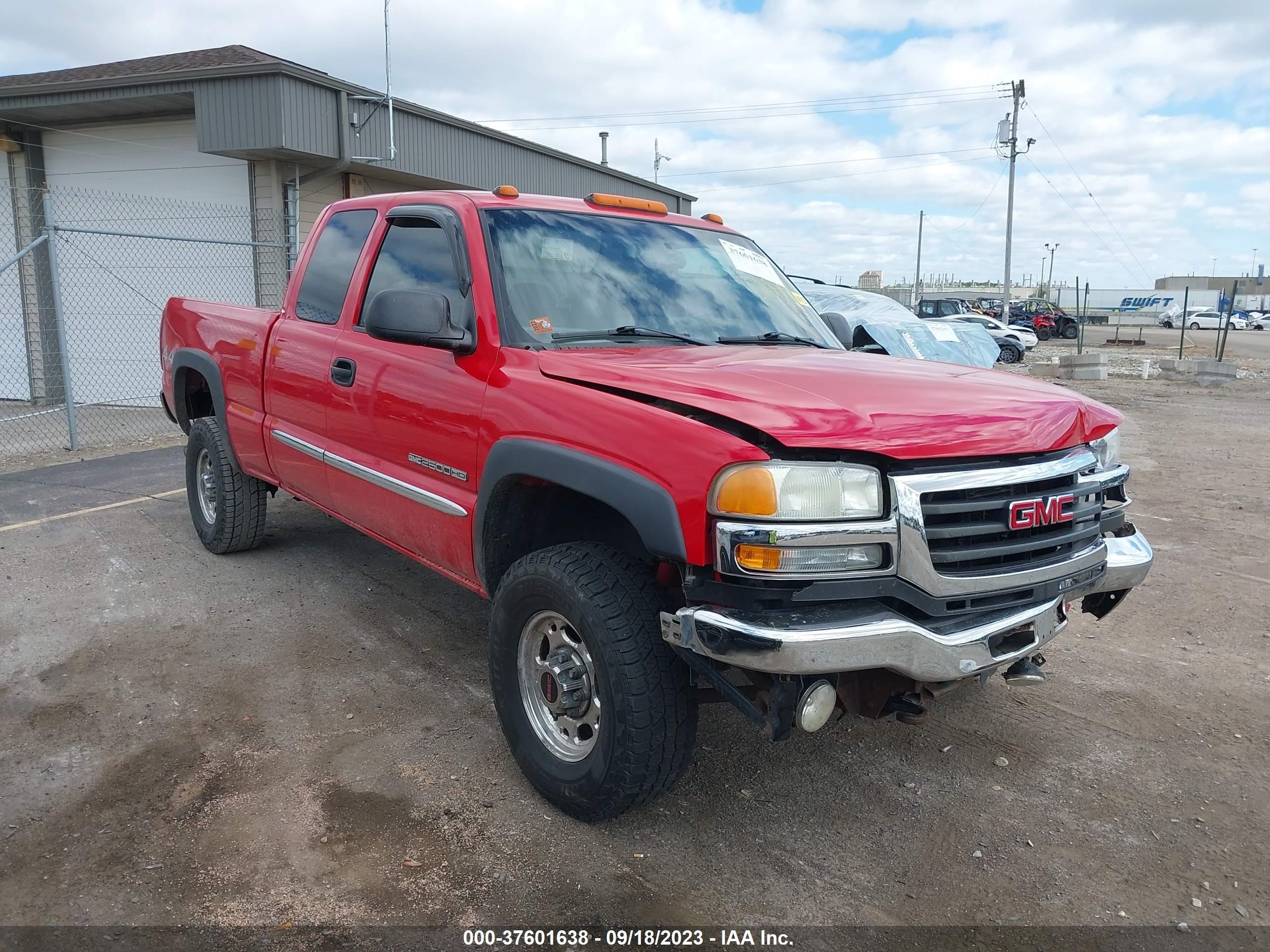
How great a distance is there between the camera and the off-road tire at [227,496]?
220 inches

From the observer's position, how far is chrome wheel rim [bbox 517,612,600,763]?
9.92 ft

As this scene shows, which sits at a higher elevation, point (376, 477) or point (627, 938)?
point (376, 477)

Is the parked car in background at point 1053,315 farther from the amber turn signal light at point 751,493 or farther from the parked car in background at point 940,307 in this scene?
the amber turn signal light at point 751,493

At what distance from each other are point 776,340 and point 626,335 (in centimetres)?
70

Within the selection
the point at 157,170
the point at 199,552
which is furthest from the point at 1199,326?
the point at 199,552

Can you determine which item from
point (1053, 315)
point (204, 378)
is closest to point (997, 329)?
point (1053, 315)

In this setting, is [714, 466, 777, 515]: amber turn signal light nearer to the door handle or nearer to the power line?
the door handle

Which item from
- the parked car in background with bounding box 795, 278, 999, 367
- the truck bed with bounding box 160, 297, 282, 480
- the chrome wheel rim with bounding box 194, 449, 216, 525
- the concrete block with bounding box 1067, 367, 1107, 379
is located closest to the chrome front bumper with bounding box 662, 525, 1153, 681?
the truck bed with bounding box 160, 297, 282, 480

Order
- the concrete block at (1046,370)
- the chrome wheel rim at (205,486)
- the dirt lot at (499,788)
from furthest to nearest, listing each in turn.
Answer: the concrete block at (1046,370) → the chrome wheel rim at (205,486) → the dirt lot at (499,788)

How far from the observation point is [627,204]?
423 cm

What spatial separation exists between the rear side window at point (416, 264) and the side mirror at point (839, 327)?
1.75 meters

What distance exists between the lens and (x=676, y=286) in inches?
154

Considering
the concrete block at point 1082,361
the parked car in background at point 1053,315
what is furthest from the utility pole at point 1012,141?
the concrete block at point 1082,361

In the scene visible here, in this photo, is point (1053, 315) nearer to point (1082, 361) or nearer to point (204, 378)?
point (1082, 361)
